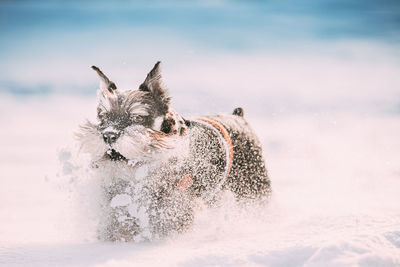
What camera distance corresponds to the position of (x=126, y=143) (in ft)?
10.4

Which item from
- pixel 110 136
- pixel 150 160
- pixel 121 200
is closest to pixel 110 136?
pixel 110 136

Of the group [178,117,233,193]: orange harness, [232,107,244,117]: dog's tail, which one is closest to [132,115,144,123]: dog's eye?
[178,117,233,193]: orange harness

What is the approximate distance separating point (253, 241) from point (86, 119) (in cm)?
201

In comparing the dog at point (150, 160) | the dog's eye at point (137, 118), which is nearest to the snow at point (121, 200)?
the dog at point (150, 160)

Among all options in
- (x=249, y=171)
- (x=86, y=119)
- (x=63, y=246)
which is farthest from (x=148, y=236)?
(x=249, y=171)

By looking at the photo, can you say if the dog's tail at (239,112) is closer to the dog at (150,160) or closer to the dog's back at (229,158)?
the dog's back at (229,158)

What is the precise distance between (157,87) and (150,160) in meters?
0.72

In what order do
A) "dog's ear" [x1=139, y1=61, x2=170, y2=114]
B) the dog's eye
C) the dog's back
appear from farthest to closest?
the dog's back
"dog's ear" [x1=139, y1=61, x2=170, y2=114]
the dog's eye

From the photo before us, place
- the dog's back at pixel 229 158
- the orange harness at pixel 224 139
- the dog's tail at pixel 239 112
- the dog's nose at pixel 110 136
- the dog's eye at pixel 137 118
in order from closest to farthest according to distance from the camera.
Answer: the dog's nose at pixel 110 136, the dog's eye at pixel 137 118, the dog's back at pixel 229 158, the orange harness at pixel 224 139, the dog's tail at pixel 239 112

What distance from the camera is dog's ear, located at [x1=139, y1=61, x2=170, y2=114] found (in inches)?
137

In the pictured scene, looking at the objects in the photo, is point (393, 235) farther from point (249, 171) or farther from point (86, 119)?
point (86, 119)

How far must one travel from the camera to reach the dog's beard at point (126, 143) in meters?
3.19

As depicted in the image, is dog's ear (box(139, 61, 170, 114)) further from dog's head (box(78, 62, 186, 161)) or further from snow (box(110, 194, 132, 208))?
snow (box(110, 194, 132, 208))

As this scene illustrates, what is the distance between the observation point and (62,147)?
12.2 feet
